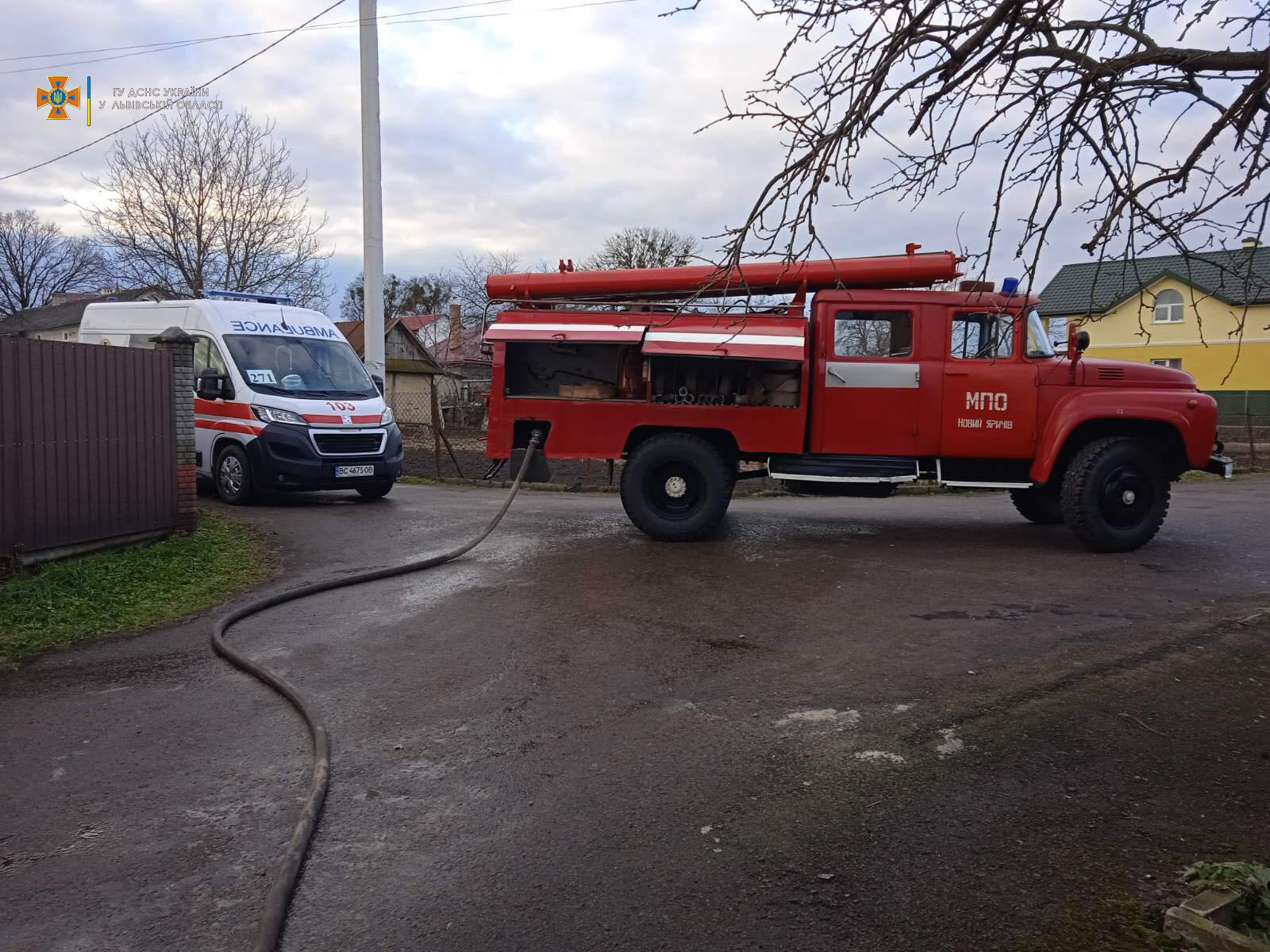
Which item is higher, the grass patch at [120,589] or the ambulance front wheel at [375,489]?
the ambulance front wheel at [375,489]

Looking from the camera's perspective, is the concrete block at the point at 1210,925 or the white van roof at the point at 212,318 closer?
the concrete block at the point at 1210,925

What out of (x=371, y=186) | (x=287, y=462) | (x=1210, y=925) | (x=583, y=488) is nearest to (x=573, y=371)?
(x=287, y=462)

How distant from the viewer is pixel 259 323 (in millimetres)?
12453

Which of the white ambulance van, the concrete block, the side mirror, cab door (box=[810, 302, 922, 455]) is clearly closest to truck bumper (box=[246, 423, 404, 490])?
the white ambulance van

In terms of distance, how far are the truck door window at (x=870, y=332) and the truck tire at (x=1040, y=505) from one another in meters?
2.69

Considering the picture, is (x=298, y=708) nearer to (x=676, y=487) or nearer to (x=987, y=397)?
(x=676, y=487)

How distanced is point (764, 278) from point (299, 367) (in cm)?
666

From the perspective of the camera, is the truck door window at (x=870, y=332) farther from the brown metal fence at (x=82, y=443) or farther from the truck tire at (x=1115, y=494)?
the brown metal fence at (x=82, y=443)

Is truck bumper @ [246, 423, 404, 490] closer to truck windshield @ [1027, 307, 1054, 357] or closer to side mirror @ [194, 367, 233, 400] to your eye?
side mirror @ [194, 367, 233, 400]

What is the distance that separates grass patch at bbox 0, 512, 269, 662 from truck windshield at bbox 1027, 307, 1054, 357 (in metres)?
7.42

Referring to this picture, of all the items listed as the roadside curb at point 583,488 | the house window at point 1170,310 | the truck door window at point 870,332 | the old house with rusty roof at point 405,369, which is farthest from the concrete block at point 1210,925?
the house window at point 1170,310

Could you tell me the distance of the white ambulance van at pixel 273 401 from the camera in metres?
11.6

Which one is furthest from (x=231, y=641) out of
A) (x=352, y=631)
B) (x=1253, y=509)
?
(x=1253, y=509)

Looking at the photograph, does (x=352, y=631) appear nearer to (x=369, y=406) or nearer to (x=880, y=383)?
(x=880, y=383)
